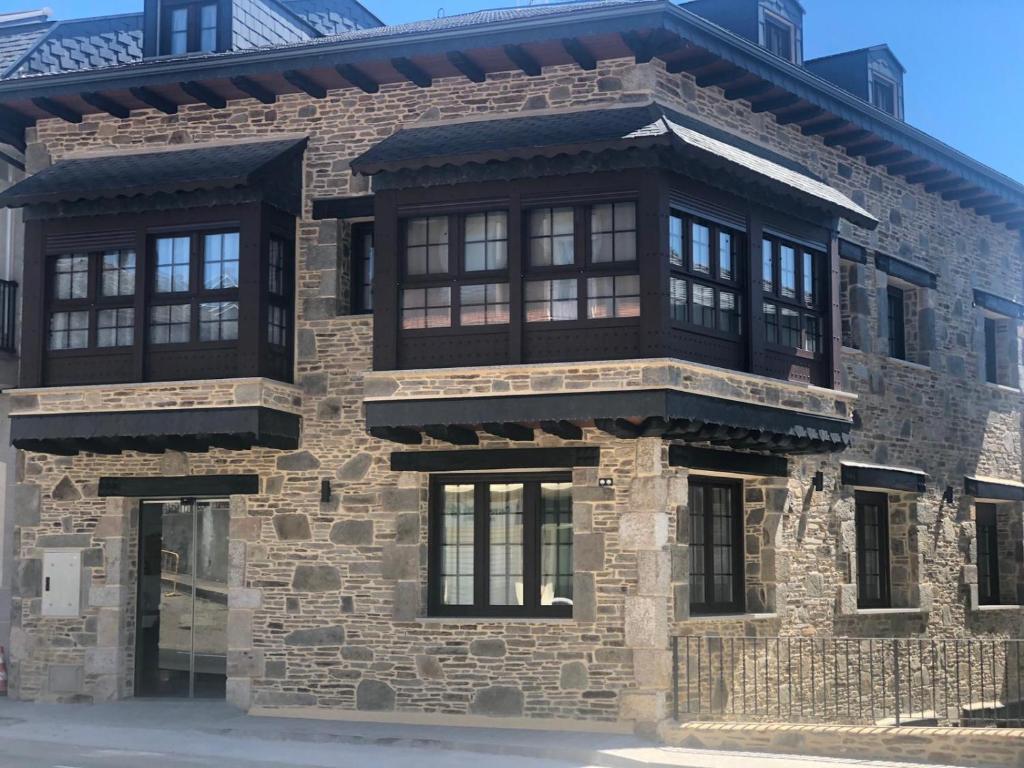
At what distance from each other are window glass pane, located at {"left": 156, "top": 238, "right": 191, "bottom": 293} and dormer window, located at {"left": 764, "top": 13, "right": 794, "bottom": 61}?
851 cm

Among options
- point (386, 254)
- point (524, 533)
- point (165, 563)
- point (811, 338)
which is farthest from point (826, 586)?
point (165, 563)

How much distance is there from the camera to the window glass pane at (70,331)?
1788cm

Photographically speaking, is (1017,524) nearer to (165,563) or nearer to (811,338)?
(811,338)

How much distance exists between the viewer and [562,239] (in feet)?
53.5

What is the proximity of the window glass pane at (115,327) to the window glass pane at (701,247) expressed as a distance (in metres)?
6.81

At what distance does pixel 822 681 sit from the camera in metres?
18.1

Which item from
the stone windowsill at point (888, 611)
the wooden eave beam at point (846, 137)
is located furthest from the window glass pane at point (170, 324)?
the stone windowsill at point (888, 611)

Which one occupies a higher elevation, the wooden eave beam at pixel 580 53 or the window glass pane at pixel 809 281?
the wooden eave beam at pixel 580 53

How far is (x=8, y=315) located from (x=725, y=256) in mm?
9740

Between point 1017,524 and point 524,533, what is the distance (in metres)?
10.4

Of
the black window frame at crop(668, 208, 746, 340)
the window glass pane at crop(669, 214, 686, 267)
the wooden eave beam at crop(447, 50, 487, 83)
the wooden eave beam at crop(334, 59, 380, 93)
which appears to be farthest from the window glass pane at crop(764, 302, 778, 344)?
the wooden eave beam at crop(334, 59, 380, 93)

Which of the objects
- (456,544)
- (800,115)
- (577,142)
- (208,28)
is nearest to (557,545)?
(456,544)

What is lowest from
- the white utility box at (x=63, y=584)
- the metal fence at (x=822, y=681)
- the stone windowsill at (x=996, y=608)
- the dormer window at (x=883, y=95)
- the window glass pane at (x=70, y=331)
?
the metal fence at (x=822, y=681)

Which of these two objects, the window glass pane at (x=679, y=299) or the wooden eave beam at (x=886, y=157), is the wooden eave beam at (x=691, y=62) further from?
the wooden eave beam at (x=886, y=157)
